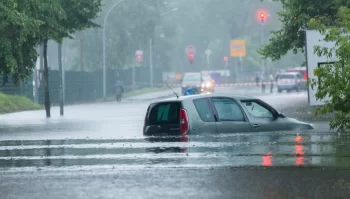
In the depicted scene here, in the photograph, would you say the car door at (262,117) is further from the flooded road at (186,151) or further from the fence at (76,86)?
the fence at (76,86)

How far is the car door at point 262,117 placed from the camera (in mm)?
19000

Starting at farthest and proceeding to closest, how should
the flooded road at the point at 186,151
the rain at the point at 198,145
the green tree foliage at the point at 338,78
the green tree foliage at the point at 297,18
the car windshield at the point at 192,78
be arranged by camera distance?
the car windshield at the point at 192,78
the green tree foliage at the point at 297,18
the green tree foliage at the point at 338,78
the flooded road at the point at 186,151
the rain at the point at 198,145

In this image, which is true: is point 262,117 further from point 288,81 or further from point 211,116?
point 288,81

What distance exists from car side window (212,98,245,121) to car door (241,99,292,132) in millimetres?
200

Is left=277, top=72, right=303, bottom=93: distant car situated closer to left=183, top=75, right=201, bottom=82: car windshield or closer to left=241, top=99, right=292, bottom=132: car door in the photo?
left=183, top=75, right=201, bottom=82: car windshield

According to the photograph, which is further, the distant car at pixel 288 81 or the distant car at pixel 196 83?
the distant car at pixel 288 81

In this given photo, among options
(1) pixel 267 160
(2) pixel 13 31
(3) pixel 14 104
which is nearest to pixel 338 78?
(1) pixel 267 160

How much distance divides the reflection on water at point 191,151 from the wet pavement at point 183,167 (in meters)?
0.01

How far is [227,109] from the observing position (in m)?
18.7

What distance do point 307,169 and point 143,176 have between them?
223 cm

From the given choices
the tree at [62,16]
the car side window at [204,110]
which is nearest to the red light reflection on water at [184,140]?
the car side window at [204,110]

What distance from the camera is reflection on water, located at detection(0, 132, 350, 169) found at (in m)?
13.8

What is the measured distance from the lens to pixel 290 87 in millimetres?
74625

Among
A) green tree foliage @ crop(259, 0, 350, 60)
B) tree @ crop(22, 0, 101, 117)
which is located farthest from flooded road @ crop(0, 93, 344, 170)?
green tree foliage @ crop(259, 0, 350, 60)
